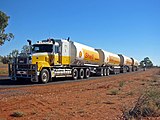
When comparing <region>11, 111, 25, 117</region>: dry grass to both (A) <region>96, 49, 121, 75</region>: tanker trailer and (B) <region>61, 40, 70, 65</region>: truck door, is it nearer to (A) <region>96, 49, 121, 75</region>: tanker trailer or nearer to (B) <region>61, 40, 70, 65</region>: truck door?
(B) <region>61, 40, 70, 65</region>: truck door

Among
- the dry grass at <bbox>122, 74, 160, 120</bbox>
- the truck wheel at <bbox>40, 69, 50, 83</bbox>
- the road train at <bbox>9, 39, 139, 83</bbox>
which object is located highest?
the road train at <bbox>9, 39, 139, 83</bbox>

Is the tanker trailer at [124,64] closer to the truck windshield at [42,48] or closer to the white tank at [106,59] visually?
the white tank at [106,59]

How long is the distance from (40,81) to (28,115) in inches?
551

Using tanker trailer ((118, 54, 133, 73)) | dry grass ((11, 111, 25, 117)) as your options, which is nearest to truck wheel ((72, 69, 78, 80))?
dry grass ((11, 111, 25, 117))

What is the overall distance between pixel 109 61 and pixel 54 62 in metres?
19.4

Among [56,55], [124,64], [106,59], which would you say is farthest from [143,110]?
[124,64]

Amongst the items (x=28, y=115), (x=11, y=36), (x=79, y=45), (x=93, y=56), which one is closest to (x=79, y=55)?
(x=79, y=45)

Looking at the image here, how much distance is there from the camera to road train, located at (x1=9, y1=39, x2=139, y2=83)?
2262 cm

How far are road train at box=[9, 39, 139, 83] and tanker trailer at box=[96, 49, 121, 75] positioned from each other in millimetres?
3121

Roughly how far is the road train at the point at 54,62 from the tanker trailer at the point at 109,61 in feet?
10.2

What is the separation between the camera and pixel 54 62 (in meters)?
25.0

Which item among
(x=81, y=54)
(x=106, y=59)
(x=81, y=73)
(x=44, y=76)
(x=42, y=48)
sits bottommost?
(x=44, y=76)

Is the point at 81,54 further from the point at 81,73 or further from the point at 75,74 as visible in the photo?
the point at 75,74

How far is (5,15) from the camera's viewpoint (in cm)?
5072
